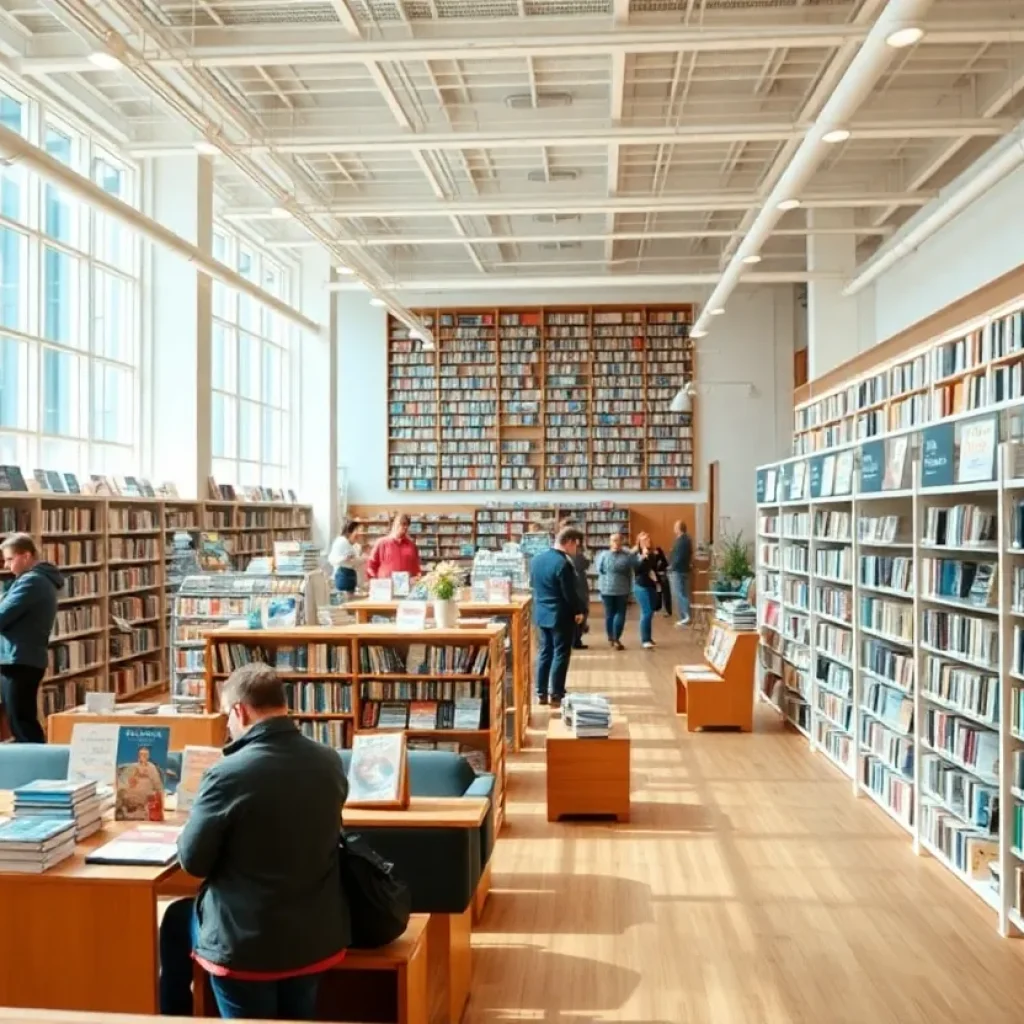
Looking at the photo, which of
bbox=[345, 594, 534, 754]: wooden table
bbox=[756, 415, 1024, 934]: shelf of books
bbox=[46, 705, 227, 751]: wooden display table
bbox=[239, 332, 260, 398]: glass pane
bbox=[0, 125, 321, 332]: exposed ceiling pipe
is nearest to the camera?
bbox=[756, 415, 1024, 934]: shelf of books

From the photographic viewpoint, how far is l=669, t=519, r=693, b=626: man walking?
1557 centimetres

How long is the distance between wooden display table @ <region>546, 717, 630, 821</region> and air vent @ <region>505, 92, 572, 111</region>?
6631 millimetres

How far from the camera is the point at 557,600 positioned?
8.63 m

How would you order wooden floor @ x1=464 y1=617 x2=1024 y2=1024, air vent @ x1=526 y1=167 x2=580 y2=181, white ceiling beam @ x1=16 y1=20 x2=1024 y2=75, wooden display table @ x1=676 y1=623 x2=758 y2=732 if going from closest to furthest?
wooden floor @ x1=464 y1=617 x2=1024 y2=1024 < white ceiling beam @ x1=16 y1=20 x2=1024 y2=75 < wooden display table @ x1=676 y1=623 x2=758 y2=732 < air vent @ x1=526 y1=167 x2=580 y2=181

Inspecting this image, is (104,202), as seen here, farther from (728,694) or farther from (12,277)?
(728,694)

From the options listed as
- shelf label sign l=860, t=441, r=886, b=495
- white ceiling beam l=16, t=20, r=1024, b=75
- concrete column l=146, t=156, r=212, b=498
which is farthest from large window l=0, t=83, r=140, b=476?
shelf label sign l=860, t=441, r=886, b=495

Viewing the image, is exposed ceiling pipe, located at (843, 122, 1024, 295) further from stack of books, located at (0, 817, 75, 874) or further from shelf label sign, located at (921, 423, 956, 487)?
stack of books, located at (0, 817, 75, 874)

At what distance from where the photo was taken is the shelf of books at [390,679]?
19.5 feet

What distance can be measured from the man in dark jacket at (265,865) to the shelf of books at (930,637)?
9.86ft

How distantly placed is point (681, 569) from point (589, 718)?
977 centimetres

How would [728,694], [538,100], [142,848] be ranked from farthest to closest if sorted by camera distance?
[538,100]
[728,694]
[142,848]

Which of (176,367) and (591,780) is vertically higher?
(176,367)

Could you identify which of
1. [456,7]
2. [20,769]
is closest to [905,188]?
[456,7]

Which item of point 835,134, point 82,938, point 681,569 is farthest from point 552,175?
point 82,938
